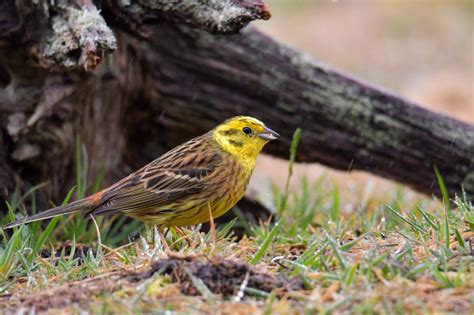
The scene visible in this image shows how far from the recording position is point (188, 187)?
228 inches

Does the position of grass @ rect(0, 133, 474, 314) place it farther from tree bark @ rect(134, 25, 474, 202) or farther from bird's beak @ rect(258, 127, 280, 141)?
tree bark @ rect(134, 25, 474, 202)

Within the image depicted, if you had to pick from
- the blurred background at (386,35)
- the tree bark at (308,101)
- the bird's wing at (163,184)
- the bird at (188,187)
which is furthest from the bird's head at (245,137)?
the blurred background at (386,35)

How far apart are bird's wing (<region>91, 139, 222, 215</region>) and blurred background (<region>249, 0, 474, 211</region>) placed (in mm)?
6481

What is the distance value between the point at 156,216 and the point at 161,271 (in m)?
1.69

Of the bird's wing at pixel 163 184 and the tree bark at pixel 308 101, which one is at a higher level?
the tree bark at pixel 308 101

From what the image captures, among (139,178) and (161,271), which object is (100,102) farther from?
(161,271)

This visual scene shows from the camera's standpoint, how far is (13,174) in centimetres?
638

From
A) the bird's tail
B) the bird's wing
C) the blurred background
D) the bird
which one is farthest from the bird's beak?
the blurred background

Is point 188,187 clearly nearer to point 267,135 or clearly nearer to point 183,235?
point 183,235

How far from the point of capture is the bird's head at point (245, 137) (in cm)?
609

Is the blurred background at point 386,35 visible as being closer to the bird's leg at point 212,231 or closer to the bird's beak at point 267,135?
the bird's beak at point 267,135

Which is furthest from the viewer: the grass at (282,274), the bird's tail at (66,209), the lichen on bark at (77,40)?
the bird's tail at (66,209)

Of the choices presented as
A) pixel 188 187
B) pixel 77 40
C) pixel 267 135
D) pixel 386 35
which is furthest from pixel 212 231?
pixel 386 35

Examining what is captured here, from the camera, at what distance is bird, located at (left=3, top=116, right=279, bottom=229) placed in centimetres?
571
